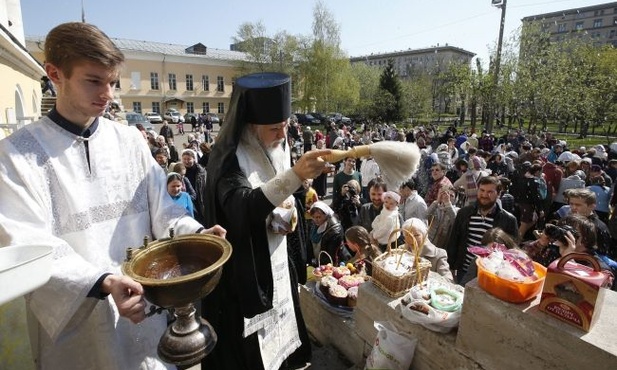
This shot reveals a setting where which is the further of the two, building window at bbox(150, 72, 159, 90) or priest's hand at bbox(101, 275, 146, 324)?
building window at bbox(150, 72, 159, 90)

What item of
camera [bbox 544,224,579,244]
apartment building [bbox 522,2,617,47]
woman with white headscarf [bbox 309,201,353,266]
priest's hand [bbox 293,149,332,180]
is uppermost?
apartment building [bbox 522,2,617,47]

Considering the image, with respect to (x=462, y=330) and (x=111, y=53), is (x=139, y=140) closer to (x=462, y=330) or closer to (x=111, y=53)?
(x=111, y=53)

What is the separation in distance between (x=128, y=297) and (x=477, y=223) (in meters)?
4.26

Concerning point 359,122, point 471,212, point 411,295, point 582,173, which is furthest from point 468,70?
point 411,295

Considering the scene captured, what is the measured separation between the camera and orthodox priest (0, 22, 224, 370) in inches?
56.1

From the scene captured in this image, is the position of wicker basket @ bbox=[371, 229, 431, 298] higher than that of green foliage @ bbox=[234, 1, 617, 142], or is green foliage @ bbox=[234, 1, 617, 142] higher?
green foliage @ bbox=[234, 1, 617, 142]

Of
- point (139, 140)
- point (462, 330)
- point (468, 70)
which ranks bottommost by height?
point (462, 330)

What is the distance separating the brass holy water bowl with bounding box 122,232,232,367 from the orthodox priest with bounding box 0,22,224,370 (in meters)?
0.09

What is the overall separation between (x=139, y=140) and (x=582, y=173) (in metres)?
9.08

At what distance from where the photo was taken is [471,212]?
15.3 ft

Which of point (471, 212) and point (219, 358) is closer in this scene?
point (219, 358)

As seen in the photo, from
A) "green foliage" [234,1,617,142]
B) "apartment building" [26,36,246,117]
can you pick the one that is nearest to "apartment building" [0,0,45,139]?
"green foliage" [234,1,617,142]

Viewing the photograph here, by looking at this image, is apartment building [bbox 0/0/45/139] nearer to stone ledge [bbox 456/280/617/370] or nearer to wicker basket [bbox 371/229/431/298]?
wicker basket [bbox 371/229/431/298]

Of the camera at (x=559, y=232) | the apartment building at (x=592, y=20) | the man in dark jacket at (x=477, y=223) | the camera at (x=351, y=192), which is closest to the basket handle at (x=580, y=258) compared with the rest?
the camera at (x=559, y=232)
